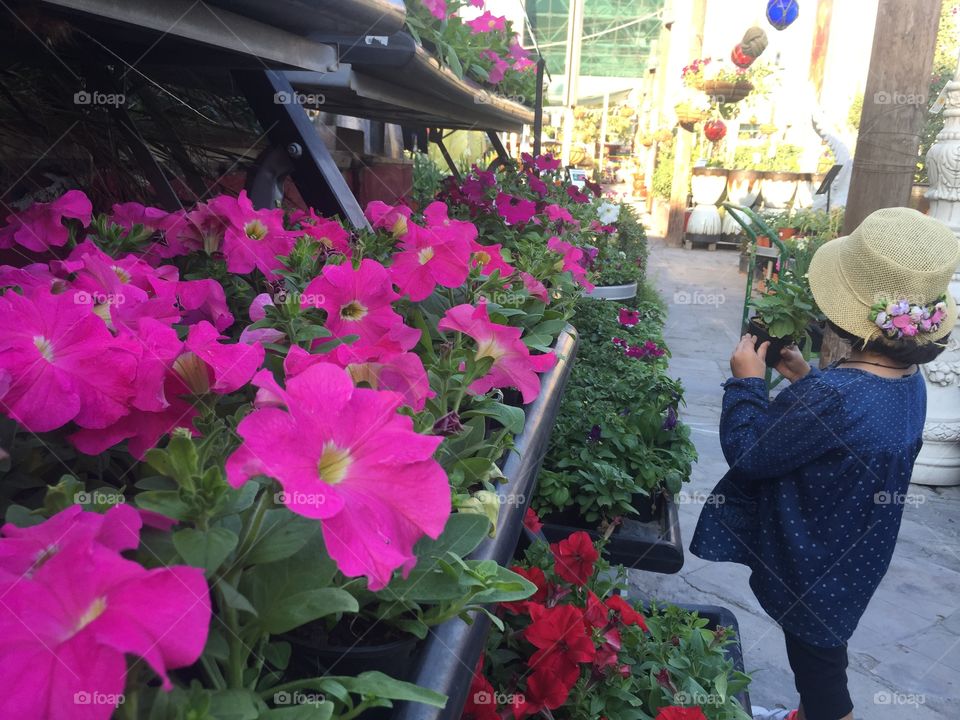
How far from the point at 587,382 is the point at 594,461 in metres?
0.64

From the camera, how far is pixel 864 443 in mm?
1855

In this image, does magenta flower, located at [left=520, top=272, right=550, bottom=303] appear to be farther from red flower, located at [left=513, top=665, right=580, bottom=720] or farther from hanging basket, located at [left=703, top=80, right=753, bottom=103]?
hanging basket, located at [left=703, top=80, right=753, bottom=103]

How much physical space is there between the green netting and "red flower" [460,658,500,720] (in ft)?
93.1

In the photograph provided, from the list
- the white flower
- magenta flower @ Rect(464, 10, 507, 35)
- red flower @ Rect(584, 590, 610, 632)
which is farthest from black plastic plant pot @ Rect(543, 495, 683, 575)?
the white flower

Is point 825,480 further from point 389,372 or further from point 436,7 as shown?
point 436,7

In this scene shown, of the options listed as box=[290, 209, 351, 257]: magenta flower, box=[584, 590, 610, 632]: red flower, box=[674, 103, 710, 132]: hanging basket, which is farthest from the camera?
box=[674, 103, 710, 132]: hanging basket

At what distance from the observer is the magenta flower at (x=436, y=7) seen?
2229 mm

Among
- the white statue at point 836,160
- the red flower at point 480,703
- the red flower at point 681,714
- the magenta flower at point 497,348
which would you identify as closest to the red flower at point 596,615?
the red flower at point 681,714

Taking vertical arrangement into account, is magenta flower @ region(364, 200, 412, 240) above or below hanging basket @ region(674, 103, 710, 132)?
below

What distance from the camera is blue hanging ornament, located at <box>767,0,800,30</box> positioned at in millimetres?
11023

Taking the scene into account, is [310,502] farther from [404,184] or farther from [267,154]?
[404,184]

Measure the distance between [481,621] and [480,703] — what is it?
0.58 meters

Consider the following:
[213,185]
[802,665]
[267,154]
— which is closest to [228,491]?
[267,154]

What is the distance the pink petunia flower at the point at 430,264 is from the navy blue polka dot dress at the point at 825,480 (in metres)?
1.20
